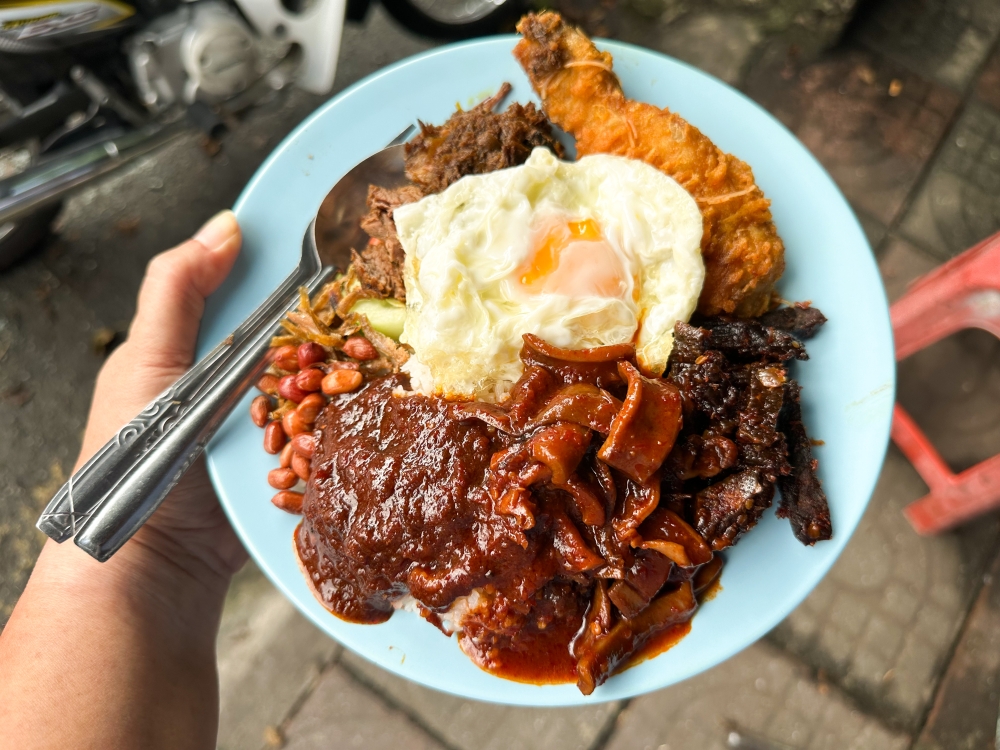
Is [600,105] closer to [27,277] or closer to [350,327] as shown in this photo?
[350,327]

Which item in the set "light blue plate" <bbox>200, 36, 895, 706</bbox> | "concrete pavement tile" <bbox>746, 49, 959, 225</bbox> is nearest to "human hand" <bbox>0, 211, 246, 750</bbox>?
"light blue plate" <bbox>200, 36, 895, 706</bbox>

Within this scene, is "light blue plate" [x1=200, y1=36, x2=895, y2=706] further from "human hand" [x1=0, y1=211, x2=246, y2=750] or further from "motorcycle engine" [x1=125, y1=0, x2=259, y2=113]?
"motorcycle engine" [x1=125, y1=0, x2=259, y2=113]

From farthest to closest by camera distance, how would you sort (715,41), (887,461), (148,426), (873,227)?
(715,41) < (873,227) < (887,461) < (148,426)

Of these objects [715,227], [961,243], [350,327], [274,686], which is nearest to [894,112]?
[961,243]

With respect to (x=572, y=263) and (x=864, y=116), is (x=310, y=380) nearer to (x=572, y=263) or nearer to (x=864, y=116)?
(x=572, y=263)

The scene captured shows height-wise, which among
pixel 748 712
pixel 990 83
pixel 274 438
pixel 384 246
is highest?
pixel 384 246

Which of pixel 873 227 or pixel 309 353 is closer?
pixel 309 353

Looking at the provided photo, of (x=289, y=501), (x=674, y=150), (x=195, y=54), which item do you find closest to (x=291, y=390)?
(x=289, y=501)
